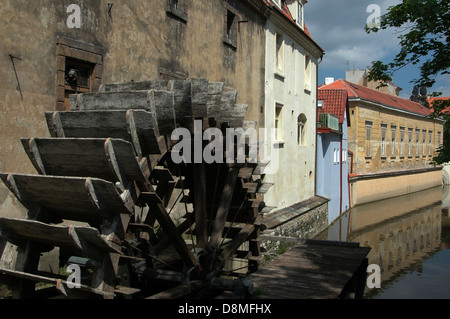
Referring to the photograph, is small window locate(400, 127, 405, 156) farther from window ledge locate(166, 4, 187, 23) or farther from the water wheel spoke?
the water wheel spoke

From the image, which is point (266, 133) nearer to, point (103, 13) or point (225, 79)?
point (225, 79)

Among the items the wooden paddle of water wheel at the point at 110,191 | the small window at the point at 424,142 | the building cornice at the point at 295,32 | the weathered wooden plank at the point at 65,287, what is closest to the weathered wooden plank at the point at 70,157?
the wooden paddle of water wheel at the point at 110,191

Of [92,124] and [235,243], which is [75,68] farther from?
[235,243]

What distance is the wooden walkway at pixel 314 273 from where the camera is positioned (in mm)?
4328

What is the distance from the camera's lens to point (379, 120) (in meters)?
28.2

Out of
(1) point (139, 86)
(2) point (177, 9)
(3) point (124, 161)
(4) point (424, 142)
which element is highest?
(2) point (177, 9)

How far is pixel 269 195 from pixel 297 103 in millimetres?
4537

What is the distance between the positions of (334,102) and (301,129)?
5394 mm

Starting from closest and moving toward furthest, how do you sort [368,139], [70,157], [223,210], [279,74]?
1. [70,157]
2. [223,210]
3. [279,74]
4. [368,139]

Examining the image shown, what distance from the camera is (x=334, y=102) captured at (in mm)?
21891

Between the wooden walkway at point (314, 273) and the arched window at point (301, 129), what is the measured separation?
10523 mm

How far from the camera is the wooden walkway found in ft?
14.2

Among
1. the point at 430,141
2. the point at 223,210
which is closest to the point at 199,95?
the point at 223,210
